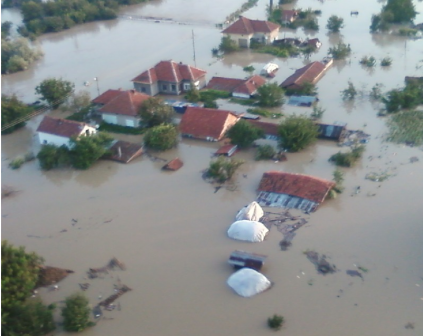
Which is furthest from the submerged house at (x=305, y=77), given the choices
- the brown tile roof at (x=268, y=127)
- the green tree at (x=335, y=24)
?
the green tree at (x=335, y=24)

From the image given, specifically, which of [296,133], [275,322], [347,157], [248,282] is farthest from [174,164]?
[275,322]

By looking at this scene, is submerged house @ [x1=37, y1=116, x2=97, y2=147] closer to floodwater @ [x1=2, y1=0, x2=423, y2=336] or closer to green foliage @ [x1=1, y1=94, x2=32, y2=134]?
floodwater @ [x1=2, y1=0, x2=423, y2=336]

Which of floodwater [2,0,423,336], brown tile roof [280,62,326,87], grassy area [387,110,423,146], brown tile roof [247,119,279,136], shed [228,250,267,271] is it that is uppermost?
brown tile roof [280,62,326,87]

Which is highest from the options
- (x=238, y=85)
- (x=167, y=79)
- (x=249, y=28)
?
(x=249, y=28)

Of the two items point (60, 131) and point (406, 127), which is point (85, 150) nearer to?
point (60, 131)

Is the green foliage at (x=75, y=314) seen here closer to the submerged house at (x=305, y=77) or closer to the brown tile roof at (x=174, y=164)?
the brown tile roof at (x=174, y=164)

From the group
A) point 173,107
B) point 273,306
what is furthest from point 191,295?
point 173,107

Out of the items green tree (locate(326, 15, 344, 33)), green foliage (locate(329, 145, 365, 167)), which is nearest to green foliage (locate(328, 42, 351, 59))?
green tree (locate(326, 15, 344, 33))
